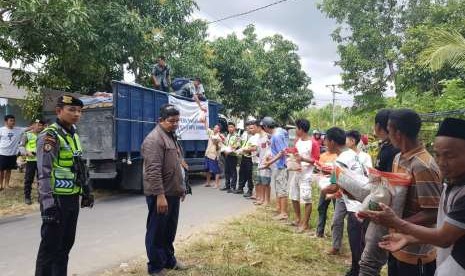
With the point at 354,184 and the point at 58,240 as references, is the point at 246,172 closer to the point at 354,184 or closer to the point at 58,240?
the point at 58,240

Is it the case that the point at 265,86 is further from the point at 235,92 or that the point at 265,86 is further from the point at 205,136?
the point at 205,136

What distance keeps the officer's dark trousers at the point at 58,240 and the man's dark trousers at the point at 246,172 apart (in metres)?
6.65

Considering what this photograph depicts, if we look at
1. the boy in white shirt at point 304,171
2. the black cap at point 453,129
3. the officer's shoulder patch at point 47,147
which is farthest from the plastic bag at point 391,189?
the boy in white shirt at point 304,171

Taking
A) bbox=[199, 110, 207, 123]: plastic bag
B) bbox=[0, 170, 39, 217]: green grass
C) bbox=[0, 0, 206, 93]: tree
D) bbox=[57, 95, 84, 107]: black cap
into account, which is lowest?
bbox=[0, 170, 39, 217]: green grass

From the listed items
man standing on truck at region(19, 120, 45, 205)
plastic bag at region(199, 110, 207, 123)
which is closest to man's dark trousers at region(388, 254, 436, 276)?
man standing on truck at region(19, 120, 45, 205)

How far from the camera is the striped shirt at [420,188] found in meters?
2.70

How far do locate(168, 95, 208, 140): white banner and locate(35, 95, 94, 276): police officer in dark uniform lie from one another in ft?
22.8

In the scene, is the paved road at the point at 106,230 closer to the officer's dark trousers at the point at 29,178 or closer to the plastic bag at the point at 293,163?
the officer's dark trousers at the point at 29,178

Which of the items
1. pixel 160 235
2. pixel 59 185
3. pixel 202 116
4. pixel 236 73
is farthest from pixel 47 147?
pixel 236 73

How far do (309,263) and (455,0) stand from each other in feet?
47.2

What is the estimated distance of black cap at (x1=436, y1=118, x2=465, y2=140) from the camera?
212cm

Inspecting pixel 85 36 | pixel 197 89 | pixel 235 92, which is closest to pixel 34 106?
pixel 85 36

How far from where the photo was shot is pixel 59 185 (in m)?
3.79

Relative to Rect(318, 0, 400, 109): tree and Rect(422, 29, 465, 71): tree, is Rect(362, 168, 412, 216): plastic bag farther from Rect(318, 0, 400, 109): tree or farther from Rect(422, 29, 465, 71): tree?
Rect(318, 0, 400, 109): tree
